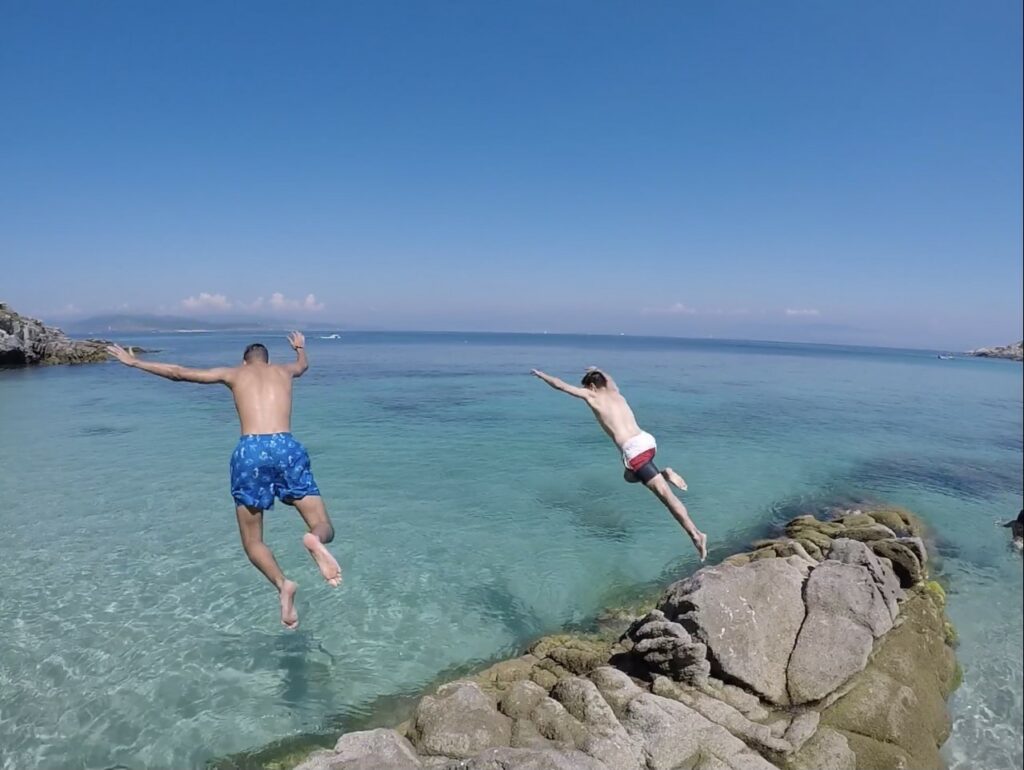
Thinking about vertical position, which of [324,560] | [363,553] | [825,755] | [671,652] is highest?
[324,560]

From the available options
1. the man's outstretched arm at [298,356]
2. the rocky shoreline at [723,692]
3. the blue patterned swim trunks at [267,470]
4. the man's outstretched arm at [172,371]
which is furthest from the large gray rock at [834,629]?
the man's outstretched arm at [172,371]

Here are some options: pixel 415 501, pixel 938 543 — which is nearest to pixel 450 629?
pixel 415 501

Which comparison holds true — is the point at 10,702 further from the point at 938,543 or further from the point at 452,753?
the point at 938,543

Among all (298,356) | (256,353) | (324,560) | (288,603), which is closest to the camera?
(324,560)

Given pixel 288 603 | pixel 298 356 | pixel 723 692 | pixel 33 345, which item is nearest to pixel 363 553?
pixel 288 603

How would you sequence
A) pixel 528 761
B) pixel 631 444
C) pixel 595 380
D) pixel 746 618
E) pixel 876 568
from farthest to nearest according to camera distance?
pixel 876 568
pixel 595 380
pixel 631 444
pixel 746 618
pixel 528 761

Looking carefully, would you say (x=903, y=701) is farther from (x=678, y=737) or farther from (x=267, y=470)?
(x=267, y=470)

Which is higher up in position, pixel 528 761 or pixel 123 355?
pixel 123 355

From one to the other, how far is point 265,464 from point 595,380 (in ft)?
16.2

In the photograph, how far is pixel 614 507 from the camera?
56.3ft

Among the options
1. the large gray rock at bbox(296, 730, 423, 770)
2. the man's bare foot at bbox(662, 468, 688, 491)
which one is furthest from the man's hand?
the man's bare foot at bbox(662, 468, 688, 491)

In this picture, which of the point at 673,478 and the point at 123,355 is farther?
the point at 673,478

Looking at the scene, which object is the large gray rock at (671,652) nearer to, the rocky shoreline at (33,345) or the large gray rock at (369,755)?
the large gray rock at (369,755)

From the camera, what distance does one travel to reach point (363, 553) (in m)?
13.2
